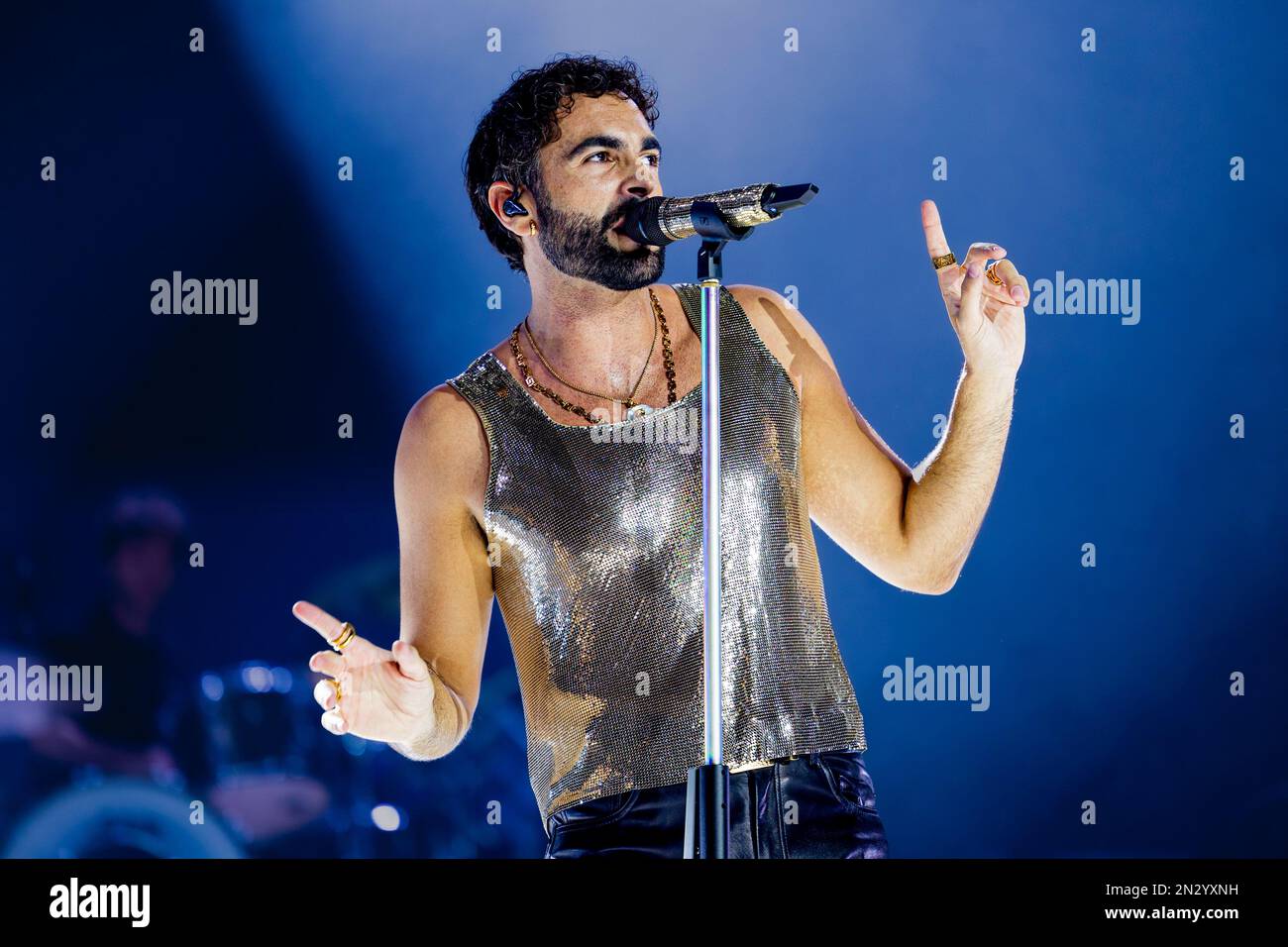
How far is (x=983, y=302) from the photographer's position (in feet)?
6.90

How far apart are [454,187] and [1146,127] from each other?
132cm

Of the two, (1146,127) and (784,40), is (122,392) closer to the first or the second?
(784,40)

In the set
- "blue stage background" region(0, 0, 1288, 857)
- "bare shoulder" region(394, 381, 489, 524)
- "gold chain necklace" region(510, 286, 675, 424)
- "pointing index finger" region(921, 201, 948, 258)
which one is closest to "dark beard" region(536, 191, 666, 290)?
"gold chain necklace" region(510, 286, 675, 424)

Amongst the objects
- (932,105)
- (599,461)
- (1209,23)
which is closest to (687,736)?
(599,461)

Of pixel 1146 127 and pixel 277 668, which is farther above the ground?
pixel 1146 127

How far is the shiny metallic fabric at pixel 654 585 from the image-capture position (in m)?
2.11

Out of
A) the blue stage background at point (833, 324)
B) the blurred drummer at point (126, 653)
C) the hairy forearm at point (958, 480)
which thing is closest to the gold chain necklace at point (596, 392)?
the hairy forearm at point (958, 480)

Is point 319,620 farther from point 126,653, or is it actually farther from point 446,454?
point 126,653

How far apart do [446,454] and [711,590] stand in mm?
755

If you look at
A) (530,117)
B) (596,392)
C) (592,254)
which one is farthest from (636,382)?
(530,117)

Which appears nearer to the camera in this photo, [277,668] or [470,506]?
[470,506]

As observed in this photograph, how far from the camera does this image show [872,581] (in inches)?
116

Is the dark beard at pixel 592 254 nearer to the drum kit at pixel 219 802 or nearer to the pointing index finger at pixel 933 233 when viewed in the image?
the pointing index finger at pixel 933 233
